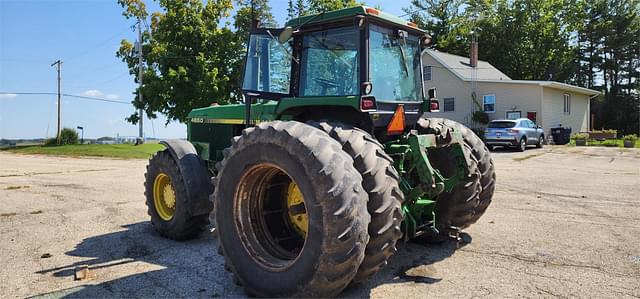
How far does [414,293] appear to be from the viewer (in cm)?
400

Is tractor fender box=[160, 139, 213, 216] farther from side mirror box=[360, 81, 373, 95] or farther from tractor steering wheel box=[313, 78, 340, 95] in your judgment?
side mirror box=[360, 81, 373, 95]

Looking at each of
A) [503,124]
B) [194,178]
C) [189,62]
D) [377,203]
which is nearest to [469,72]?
[503,124]

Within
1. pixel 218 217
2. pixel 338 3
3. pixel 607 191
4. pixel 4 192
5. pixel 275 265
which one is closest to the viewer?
pixel 275 265

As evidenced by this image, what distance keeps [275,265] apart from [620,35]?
2036 inches

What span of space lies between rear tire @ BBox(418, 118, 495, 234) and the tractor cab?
1.23ft

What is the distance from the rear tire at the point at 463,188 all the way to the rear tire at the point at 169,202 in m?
2.92

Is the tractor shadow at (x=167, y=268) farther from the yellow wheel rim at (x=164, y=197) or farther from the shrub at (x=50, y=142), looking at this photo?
the shrub at (x=50, y=142)

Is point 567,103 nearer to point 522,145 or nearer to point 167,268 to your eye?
point 522,145

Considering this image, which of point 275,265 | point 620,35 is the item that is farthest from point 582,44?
point 275,265

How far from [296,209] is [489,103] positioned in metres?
27.1

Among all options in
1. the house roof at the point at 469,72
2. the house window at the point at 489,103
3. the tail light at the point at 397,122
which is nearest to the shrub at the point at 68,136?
the house roof at the point at 469,72

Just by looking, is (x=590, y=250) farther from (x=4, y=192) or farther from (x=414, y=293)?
(x=4, y=192)

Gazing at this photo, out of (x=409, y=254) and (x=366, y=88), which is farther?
(x=409, y=254)

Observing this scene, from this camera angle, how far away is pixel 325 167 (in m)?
3.44
